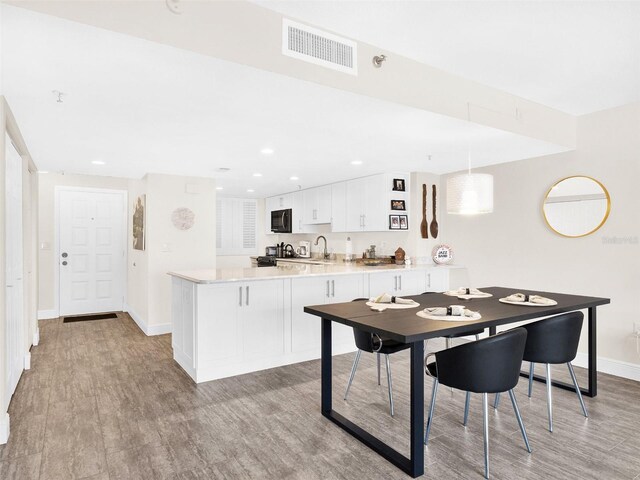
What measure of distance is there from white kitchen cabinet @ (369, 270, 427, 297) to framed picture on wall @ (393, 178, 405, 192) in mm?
1161

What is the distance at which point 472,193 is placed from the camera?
2930mm

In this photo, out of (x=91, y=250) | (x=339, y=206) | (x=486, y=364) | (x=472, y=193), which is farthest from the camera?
(x=91, y=250)

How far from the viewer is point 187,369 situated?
12.4 feet

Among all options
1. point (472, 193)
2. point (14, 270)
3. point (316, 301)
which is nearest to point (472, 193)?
point (472, 193)

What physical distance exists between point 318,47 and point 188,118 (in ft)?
3.81

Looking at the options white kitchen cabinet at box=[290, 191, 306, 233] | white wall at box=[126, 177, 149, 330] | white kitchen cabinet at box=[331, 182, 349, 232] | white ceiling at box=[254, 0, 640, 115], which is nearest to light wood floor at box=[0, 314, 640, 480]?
white wall at box=[126, 177, 149, 330]

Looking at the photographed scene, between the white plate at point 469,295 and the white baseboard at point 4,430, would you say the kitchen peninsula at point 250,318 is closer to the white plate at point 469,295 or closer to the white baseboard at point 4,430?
the white plate at point 469,295

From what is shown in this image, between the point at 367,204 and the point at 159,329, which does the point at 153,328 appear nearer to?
the point at 159,329

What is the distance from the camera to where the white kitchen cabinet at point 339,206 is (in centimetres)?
613

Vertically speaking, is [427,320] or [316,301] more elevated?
[427,320]

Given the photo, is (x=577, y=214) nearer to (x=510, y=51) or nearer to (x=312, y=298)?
(x=510, y=51)

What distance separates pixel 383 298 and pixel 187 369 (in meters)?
2.03

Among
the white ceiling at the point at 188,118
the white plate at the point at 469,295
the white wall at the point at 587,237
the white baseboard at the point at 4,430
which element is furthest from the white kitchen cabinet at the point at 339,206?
the white baseboard at the point at 4,430

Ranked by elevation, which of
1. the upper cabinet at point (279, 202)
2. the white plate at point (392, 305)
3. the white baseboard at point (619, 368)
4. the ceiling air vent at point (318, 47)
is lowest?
the white baseboard at point (619, 368)
